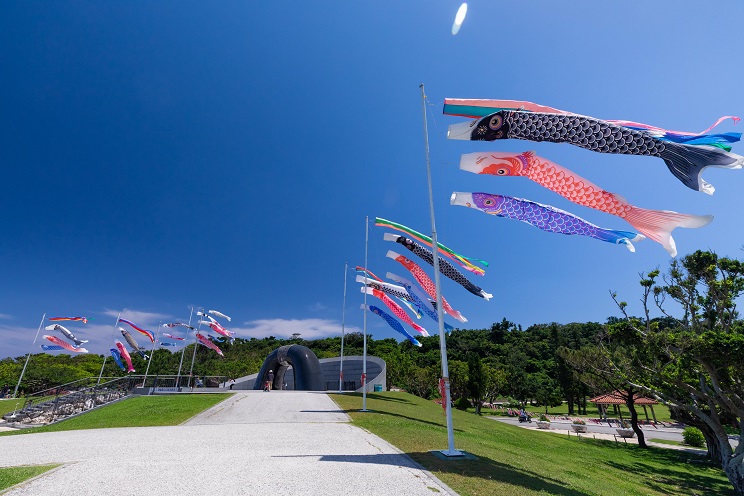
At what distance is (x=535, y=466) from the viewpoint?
11.4 meters

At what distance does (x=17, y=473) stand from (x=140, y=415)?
12.0m

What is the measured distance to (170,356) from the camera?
253 feet

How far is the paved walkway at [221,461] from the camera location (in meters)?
6.82

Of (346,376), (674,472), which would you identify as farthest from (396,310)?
(346,376)

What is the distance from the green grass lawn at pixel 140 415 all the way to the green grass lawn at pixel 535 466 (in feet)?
27.8

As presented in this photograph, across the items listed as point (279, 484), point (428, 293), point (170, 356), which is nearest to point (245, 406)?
point (428, 293)

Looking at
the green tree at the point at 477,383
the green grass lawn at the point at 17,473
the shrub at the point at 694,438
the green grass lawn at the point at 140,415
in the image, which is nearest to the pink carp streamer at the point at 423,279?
the green grass lawn at the point at 140,415

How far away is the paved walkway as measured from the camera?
682 cm

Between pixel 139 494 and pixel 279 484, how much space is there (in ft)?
7.85

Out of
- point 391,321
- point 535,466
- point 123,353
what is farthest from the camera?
point 123,353

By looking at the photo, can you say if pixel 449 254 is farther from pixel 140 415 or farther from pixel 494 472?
pixel 140 415

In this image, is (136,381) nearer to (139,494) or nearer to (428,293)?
(428,293)

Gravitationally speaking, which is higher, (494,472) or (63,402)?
(63,402)

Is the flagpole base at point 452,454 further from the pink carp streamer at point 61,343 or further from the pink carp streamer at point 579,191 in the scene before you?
the pink carp streamer at point 61,343
